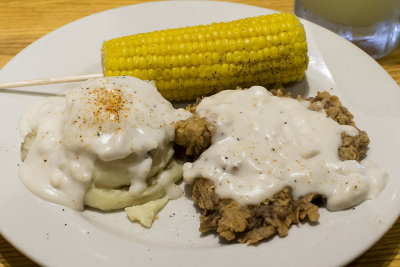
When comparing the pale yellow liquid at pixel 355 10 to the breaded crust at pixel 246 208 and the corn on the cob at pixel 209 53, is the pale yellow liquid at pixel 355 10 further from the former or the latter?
the breaded crust at pixel 246 208

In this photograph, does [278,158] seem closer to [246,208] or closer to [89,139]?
[246,208]

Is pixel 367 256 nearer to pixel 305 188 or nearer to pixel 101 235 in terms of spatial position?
pixel 305 188

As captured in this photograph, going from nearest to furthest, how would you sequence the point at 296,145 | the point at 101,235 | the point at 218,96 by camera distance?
the point at 101,235 < the point at 296,145 < the point at 218,96

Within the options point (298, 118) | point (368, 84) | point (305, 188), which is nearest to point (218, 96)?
point (298, 118)

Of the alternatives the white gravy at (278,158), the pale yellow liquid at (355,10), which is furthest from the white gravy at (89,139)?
the pale yellow liquid at (355,10)

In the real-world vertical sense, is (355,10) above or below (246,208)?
above

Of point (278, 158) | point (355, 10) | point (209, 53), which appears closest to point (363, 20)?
point (355, 10)
